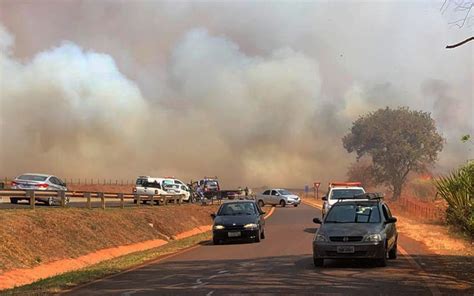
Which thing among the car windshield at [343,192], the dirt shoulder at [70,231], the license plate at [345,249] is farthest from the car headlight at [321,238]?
the car windshield at [343,192]

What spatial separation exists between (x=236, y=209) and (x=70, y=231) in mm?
6302

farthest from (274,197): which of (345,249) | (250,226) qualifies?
(345,249)

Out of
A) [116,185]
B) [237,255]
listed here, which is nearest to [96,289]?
[237,255]

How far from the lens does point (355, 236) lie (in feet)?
41.8

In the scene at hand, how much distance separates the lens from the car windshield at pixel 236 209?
71.1 feet

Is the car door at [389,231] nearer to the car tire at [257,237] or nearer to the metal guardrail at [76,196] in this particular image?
the car tire at [257,237]

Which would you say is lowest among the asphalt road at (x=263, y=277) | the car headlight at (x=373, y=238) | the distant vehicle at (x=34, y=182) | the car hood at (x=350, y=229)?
the asphalt road at (x=263, y=277)

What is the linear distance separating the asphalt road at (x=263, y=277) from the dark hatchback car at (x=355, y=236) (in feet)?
1.07

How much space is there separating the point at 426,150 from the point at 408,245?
194 feet

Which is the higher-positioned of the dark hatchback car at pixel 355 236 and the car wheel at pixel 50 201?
the car wheel at pixel 50 201

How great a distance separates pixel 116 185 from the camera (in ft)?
278

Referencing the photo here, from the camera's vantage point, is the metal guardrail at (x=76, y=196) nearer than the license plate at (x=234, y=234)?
No

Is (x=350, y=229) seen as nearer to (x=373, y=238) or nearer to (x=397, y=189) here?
(x=373, y=238)

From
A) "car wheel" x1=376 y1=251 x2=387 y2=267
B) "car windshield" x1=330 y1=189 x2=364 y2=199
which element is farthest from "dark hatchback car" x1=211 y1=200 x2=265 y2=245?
"car wheel" x1=376 y1=251 x2=387 y2=267
